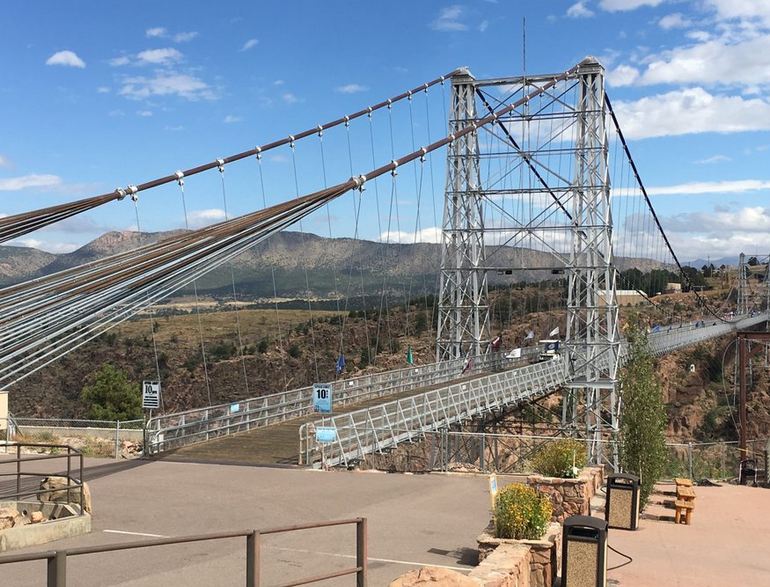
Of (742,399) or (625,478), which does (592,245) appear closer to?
(742,399)

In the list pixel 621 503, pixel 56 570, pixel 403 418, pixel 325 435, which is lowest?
pixel 621 503

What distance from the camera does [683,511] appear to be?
554 inches

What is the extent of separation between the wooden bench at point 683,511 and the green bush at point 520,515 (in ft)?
18.6

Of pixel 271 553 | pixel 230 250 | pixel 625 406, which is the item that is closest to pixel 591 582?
pixel 271 553

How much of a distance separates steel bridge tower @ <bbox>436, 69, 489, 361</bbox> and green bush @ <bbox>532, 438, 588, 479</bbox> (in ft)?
85.9

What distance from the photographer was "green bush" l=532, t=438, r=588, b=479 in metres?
12.4

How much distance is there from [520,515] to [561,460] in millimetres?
3632

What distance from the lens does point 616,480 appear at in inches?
514

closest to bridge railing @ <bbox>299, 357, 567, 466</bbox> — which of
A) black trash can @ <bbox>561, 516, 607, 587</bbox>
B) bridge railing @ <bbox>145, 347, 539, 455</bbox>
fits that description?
bridge railing @ <bbox>145, 347, 539, 455</bbox>

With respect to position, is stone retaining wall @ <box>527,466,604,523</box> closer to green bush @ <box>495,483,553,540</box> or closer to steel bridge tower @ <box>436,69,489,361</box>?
green bush @ <box>495,483,553,540</box>

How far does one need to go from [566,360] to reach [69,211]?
27.8m

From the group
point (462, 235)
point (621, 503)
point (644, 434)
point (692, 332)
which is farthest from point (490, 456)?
point (621, 503)

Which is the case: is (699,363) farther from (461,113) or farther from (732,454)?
(461,113)

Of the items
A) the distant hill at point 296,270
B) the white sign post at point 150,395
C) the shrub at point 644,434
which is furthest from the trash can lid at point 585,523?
the distant hill at point 296,270
